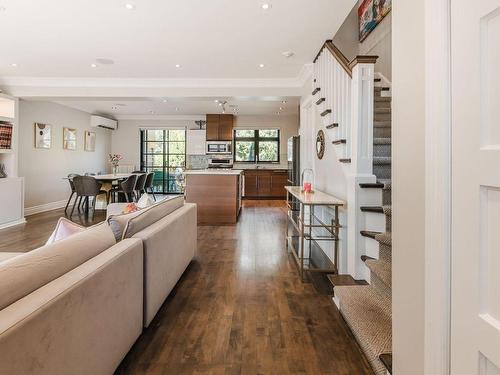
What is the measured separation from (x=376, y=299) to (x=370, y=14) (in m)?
4.50

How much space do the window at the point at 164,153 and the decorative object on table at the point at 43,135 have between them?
129 inches

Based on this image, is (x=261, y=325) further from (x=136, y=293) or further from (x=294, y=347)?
(x=136, y=293)

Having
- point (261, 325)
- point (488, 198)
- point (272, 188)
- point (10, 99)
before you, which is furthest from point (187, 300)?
point (272, 188)

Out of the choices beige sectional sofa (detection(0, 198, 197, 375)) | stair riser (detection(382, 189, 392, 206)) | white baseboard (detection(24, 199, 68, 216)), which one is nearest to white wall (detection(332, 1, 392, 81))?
stair riser (detection(382, 189, 392, 206))

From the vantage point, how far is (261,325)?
2023 millimetres

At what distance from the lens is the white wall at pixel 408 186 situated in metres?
0.97

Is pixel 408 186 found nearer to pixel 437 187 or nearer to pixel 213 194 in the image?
pixel 437 187

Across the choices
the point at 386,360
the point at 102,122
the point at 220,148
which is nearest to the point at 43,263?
the point at 386,360

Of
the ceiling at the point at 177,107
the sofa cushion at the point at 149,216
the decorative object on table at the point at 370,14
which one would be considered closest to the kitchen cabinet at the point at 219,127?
the ceiling at the point at 177,107

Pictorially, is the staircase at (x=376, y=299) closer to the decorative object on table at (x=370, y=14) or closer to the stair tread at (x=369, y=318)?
the stair tread at (x=369, y=318)

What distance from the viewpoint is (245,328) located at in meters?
1.99

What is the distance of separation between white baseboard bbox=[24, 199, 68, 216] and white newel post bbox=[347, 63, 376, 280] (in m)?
6.72

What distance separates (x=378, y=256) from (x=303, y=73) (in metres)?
3.51

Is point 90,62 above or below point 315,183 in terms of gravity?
above
